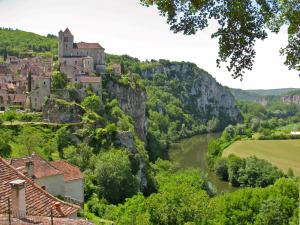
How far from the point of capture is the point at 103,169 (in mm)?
52938

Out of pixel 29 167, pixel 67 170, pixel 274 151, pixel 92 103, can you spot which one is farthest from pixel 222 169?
pixel 29 167

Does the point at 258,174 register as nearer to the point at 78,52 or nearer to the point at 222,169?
the point at 222,169

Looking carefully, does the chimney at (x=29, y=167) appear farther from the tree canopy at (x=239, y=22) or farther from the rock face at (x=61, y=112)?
the rock face at (x=61, y=112)

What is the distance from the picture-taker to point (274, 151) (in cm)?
10388

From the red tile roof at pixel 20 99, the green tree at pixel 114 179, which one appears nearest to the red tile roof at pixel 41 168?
the green tree at pixel 114 179

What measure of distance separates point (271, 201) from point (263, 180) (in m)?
32.3

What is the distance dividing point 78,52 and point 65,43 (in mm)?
3559

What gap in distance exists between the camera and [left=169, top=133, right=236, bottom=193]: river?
76562 millimetres

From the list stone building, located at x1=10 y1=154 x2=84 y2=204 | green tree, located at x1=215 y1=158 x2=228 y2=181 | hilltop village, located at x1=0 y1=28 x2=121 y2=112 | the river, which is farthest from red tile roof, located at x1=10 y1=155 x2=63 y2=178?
green tree, located at x1=215 y1=158 x2=228 y2=181

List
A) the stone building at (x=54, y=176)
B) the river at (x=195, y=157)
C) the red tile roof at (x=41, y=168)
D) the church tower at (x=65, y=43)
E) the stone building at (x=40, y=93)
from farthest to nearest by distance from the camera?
the church tower at (x=65, y=43) < the river at (x=195, y=157) < the stone building at (x=40, y=93) < the red tile roof at (x=41, y=168) < the stone building at (x=54, y=176)

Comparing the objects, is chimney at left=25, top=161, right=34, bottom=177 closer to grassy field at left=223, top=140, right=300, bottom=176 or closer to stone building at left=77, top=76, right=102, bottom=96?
stone building at left=77, top=76, right=102, bottom=96

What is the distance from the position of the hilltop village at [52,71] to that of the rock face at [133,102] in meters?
4.48

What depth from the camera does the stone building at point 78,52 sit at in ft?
305

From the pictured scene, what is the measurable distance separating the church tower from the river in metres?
32.5
